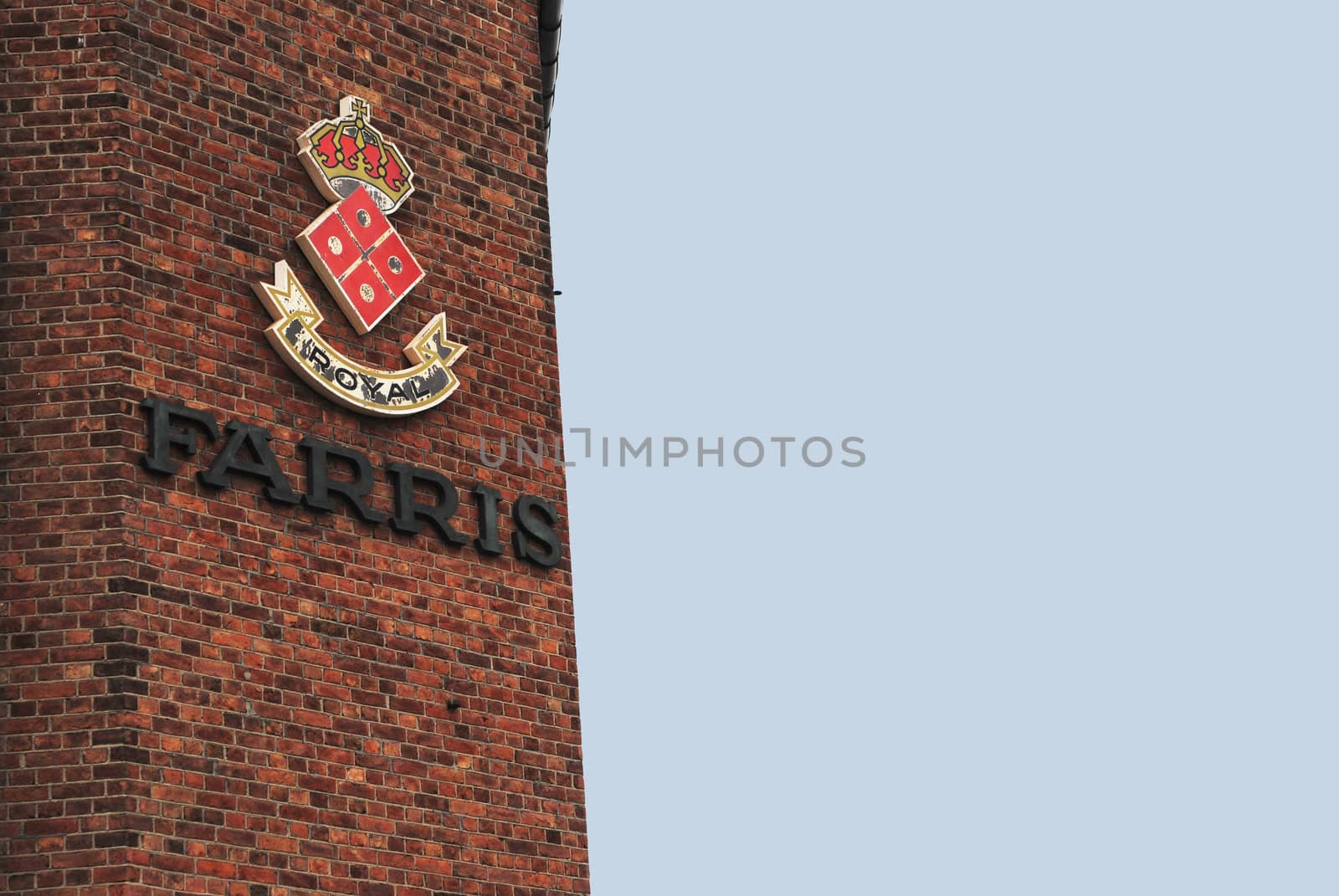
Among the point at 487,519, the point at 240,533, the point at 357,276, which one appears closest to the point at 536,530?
the point at 487,519

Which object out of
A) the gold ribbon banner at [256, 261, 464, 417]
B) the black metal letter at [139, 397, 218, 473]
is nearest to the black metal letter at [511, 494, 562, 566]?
the gold ribbon banner at [256, 261, 464, 417]

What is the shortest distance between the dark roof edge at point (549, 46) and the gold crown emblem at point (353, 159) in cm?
147

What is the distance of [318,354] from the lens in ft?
41.9

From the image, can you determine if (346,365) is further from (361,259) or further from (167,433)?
(167,433)

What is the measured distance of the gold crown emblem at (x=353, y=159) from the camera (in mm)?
13242

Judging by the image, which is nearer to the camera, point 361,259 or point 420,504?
point 420,504

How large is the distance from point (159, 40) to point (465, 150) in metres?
2.28

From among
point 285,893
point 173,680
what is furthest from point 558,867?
point 173,680

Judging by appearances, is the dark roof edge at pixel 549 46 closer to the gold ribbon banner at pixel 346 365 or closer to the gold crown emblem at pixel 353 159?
the gold crown emblem at pixel 353 159

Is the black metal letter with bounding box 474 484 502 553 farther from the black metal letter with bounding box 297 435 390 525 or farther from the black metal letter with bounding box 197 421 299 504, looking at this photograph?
the black metal letter with bounding box 197 421 299 504

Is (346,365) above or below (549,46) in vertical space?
below

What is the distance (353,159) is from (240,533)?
2.74 metres

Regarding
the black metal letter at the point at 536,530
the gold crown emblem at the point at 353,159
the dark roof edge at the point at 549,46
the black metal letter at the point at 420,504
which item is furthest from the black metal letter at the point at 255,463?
the dark roof edge at the point at 549,46

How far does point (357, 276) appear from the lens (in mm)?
13141
